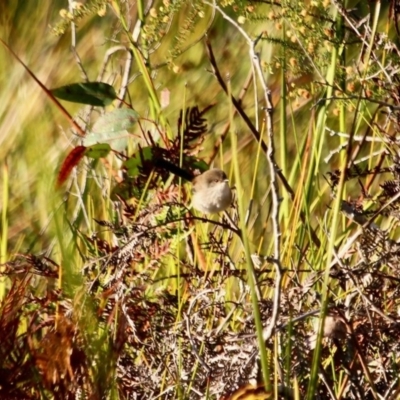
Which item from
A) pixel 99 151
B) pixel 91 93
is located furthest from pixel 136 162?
pixel 91 93

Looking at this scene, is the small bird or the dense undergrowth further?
the small bird

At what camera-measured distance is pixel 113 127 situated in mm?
1727

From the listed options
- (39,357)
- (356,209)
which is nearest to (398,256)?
(356,209)

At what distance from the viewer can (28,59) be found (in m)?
3.04

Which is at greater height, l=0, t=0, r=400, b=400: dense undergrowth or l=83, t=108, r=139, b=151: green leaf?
l=83, t=108, r=139, b=151: green leaf

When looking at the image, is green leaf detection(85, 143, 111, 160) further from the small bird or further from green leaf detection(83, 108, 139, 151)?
the small bird

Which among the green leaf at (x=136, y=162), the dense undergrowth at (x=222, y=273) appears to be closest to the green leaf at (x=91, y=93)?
the dense undergrowth at (x=222, y=273)

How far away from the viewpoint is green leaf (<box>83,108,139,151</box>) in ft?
5.65

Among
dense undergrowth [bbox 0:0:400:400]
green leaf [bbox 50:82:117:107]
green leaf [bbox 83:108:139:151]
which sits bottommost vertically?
dense undergrowth [bbox 0:0:400:400]

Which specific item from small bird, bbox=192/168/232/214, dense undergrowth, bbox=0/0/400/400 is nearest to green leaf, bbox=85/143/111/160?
dense undergrowth, bbox=0/0/400/400

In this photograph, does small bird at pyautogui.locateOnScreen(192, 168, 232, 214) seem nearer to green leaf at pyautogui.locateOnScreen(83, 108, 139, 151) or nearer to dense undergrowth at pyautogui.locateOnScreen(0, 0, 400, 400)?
dense undergrowth at pyautogui.locateOnScreen(0, 0, 400, 400)

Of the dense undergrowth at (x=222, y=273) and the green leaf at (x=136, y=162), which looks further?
the green leaf at (x=136, y=162)

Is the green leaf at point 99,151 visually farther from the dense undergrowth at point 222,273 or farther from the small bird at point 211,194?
the small bird at point 211,194

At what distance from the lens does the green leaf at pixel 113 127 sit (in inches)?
67.7
